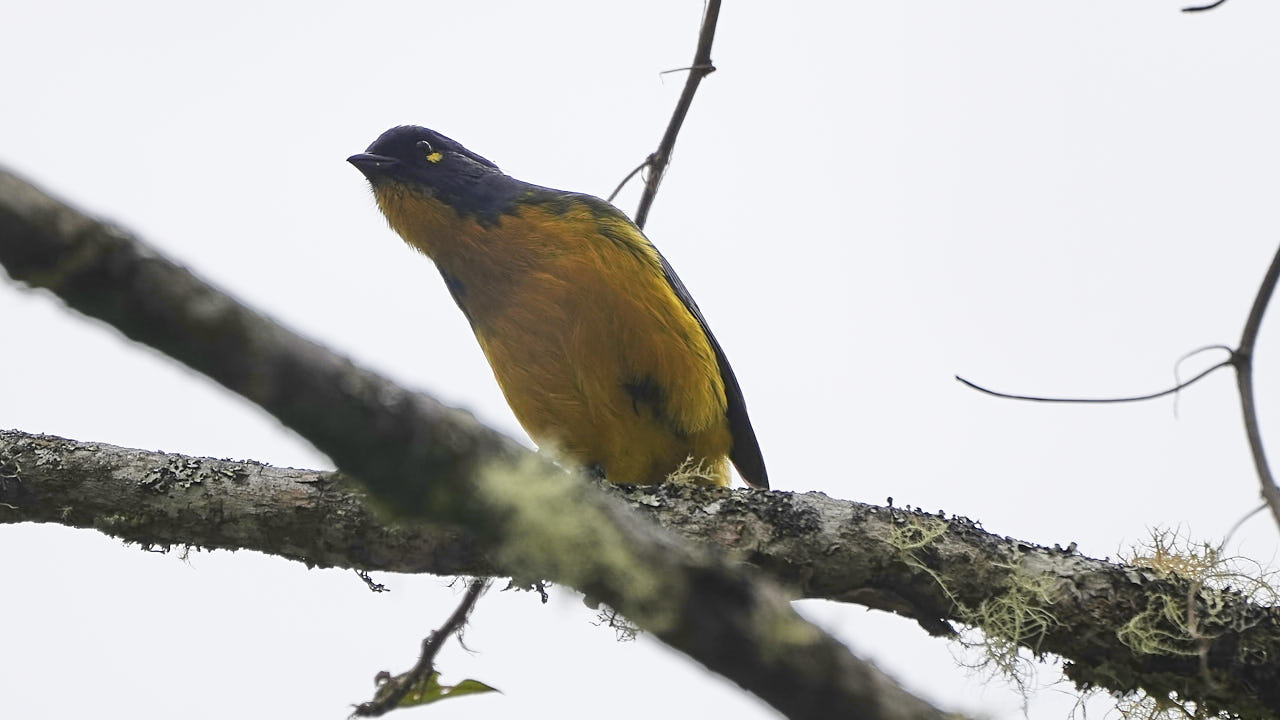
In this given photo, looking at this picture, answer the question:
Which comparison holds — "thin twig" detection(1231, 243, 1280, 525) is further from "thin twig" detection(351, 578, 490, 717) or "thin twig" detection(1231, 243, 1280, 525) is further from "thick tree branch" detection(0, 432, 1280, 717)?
"thin twig" detection(351, 578, 490, 717)

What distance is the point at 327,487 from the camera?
353 cm

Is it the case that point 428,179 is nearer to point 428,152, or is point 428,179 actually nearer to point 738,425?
point 428,152

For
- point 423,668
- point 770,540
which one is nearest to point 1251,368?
point 770,540

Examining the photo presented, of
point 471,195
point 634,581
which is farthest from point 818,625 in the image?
point 471,195

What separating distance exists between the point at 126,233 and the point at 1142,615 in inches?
121

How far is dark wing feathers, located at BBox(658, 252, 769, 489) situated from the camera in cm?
529

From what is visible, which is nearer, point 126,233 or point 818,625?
point 126,233

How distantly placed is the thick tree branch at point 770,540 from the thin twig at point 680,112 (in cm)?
187

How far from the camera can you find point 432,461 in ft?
3.92

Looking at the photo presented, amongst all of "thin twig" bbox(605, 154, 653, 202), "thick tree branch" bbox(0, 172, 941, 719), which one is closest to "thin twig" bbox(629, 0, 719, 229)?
"thin twig" bbox(605, 154, 653, 202)

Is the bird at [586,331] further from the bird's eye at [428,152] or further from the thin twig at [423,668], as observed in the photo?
the thin twig at [423,668]

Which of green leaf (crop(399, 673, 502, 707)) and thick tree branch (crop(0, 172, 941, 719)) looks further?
green leaf (crop(399, 673, 502, 707))

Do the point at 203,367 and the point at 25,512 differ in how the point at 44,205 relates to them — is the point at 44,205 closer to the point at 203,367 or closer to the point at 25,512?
the point at 203,367

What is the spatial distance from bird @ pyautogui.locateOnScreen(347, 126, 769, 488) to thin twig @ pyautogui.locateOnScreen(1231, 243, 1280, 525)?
218cm
